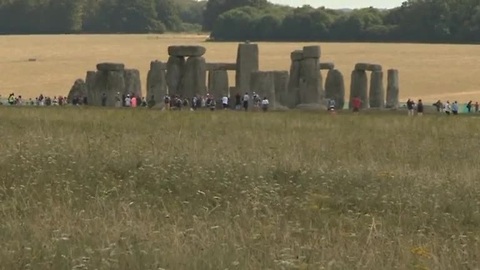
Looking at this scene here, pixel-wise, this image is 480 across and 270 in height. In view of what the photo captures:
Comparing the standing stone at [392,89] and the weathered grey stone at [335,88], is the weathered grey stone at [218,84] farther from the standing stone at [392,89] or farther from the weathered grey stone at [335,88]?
the standing stone at [392,89]

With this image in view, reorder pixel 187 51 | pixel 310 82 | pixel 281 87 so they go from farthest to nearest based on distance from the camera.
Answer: pixel 281 87 < pixel 310 82 < pixel 187 51

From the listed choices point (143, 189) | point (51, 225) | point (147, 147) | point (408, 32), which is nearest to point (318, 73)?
point (147, 147)

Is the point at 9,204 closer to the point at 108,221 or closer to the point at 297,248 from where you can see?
the point at 108,221

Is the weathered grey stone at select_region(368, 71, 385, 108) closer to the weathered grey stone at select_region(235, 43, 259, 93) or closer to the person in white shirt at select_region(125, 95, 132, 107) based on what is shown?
the weathered grey stone at select_region(235, 43, 259, 93)

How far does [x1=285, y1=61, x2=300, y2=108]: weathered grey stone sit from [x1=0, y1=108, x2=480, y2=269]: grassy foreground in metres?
23.4

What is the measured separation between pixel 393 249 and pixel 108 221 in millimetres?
2278

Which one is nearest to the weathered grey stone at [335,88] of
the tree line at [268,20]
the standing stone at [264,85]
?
the standing stone at [264,85]

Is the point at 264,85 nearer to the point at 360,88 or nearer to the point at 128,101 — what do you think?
the point at 128,101

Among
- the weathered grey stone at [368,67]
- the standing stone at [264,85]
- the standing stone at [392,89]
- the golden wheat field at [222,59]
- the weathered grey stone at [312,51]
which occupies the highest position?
the weathered grey stone at [312,51]

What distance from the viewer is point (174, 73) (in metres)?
40.0

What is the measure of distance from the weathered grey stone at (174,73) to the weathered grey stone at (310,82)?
4.48 metres

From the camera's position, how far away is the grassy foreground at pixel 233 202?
7621mm

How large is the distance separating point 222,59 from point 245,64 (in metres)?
37.8

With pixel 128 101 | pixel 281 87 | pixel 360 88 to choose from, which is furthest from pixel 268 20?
pixel 128 101
